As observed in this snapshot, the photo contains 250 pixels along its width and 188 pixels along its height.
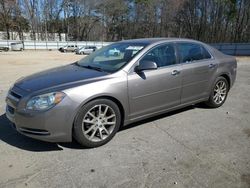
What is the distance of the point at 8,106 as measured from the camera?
3707mm

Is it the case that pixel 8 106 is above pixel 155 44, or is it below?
below

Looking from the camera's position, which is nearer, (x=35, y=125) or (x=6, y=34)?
(x=35, y=125)

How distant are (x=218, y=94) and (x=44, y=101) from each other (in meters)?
3.73

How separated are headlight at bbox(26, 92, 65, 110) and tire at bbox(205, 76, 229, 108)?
3.27 m

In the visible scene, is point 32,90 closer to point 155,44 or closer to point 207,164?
point 155,44

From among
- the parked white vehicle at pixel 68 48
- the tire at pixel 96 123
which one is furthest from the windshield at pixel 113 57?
the parked white vehicle at pixel 68 48

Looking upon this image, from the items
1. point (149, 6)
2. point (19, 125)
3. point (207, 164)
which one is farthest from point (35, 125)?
point (149, 6)

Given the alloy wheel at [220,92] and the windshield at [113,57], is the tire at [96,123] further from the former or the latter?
the alloy wheel at [220,92]

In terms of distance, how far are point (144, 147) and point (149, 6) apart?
56347mm

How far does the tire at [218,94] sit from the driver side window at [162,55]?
135 cm

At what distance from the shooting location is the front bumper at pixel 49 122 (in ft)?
10.6

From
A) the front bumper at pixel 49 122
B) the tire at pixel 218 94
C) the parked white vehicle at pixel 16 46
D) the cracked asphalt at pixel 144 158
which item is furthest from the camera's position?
the parked white vehicle at pixel 16 46

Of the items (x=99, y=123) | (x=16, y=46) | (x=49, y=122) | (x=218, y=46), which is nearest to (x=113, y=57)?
(x=99, y=123)

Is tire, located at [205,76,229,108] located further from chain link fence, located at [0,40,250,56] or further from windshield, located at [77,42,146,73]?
chain link fence, located at [0,40,250,56]
